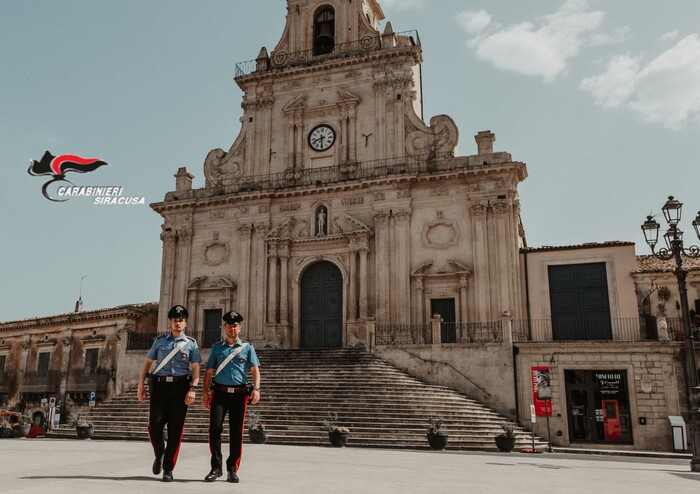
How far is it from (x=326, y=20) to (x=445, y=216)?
14.1 m

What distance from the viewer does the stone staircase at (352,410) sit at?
19141mm

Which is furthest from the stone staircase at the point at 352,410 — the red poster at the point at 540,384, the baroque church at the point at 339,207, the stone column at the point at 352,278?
the stone column at the point at 352,278

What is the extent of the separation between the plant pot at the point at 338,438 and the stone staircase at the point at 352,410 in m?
0.98

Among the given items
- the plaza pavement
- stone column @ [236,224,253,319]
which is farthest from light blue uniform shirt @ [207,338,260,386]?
stone column @ [236,224,253,319]

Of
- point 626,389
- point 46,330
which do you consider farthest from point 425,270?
point 46,330

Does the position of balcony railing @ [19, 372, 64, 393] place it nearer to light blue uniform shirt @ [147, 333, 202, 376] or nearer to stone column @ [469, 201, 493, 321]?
stone column @ [469, 201, 493, 321]

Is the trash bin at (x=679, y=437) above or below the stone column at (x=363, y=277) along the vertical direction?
below

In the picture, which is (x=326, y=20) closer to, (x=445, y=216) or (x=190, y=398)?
(x=445, y=216)

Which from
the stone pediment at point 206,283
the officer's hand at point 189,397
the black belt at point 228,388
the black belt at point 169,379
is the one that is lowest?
the officer's hand at point 189,397

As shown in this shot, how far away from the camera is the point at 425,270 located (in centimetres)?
2836

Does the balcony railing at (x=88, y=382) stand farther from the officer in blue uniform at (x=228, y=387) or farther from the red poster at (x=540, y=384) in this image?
the officer in blue uniform at (x=228, y=387)

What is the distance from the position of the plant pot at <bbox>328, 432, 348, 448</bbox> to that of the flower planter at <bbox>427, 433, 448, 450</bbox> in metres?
2.35

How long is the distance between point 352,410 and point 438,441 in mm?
3901

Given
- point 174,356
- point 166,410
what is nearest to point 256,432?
point 166,410
